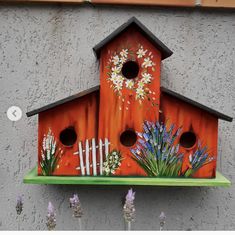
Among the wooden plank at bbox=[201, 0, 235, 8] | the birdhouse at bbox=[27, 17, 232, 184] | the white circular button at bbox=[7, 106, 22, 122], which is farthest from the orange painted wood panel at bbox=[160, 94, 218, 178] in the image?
the white circular button at bbox=[7, 106, 22, 122]

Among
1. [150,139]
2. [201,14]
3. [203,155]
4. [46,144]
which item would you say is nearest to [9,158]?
[46,144]

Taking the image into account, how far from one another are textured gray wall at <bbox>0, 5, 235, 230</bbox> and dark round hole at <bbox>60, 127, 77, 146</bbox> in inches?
7.2

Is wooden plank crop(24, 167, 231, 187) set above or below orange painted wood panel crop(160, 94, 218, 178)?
below

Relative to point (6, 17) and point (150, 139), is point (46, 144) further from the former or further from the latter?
point (6, 17)

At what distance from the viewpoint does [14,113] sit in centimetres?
118

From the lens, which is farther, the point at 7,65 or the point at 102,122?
the point at 7,65

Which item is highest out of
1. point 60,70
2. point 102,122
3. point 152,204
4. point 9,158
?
point 60,70

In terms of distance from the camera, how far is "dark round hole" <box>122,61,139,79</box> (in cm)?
101

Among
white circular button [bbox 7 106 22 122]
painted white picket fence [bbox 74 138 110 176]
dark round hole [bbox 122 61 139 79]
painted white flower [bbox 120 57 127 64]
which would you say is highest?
painted white flower [bbox 120 57 127 64]

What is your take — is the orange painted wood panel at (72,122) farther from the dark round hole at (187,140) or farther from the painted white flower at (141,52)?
the dark round hole at (187,140)

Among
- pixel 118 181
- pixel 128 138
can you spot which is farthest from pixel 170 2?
pixel 118 181

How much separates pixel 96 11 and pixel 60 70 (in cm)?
23

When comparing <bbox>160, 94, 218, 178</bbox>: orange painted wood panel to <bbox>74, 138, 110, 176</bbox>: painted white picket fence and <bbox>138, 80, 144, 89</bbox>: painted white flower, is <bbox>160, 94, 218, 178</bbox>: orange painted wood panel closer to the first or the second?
<bbox>138, 80, 144, 89</bbox>: painted white flower

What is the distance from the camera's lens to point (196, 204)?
3.91 ft
